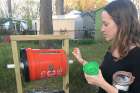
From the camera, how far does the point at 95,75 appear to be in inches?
83.4

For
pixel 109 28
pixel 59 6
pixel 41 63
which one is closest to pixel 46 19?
pixel 59 6

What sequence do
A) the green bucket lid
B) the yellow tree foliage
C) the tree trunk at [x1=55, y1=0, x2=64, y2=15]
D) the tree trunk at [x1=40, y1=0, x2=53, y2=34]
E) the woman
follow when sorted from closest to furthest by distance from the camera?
the green bucket lid, the woman, the tree trunk at [x1=40, y1=0, x2=53, y2=34], the tree trunk at [x1=55, y1=0, x2=64, y2=15], the yellow tree foliage

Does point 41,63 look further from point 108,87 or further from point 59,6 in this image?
point 59,6

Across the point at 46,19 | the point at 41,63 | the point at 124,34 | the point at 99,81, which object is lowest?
the point at 46,19

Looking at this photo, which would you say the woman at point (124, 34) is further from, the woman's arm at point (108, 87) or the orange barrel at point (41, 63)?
the orange barrel at point (41, 63)

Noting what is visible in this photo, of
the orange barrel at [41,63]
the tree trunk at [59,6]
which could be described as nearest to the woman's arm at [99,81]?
the orange barrel at [41,63]

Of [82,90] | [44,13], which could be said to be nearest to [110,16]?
[82,90]

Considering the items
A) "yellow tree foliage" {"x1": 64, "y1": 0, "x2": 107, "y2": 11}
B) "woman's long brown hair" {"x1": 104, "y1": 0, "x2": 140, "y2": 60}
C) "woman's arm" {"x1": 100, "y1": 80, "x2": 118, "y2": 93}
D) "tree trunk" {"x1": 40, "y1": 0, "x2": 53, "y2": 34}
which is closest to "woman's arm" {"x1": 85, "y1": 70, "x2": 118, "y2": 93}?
"woman's arm" {"x1": 100, "y1": 80, "x2": 118, "y2": 93}

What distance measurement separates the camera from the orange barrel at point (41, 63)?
3.33m

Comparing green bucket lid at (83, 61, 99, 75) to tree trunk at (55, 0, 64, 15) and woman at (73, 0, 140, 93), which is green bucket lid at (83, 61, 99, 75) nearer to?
woman at (73, 0, 140, 93)

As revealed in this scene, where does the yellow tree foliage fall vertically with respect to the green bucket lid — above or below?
below

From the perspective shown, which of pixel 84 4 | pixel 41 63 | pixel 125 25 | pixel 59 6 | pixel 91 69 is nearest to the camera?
pixel 91 69

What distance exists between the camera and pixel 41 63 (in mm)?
3357

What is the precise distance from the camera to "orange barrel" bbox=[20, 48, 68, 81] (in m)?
3.33
